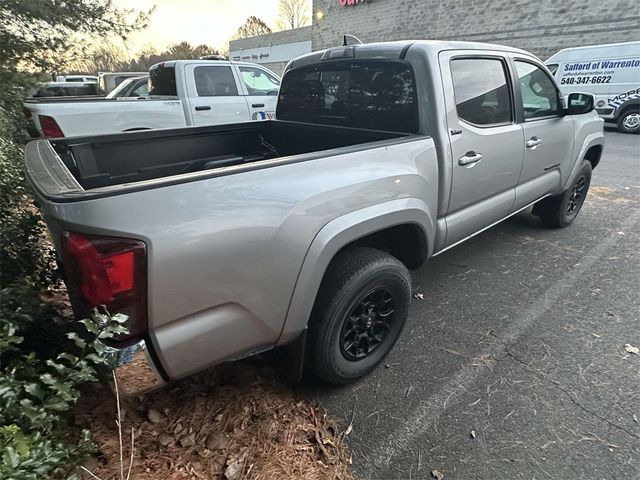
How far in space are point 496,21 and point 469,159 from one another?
21.3 metres

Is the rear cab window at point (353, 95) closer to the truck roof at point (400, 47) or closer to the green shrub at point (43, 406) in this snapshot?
the truck roof at point (400, 47)

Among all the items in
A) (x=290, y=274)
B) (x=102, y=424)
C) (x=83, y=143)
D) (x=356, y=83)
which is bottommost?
(x=102, y=424)

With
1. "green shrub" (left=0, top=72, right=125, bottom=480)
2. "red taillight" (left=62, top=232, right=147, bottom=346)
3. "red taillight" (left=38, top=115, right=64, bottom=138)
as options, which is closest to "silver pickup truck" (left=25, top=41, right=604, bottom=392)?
"red taillight" (left=62, top=232, right=147, bottom=346)

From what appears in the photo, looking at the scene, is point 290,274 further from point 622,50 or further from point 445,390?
point 622,50

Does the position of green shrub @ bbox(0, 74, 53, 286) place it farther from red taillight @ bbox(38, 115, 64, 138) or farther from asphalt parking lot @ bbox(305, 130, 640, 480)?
→ red taillight @ bbox(38, 115, 64, 138)

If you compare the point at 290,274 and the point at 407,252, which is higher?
the point at 290,274

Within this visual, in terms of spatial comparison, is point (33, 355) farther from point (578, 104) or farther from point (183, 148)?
point (578, 104)

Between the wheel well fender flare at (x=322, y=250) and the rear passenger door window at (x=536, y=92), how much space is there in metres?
2.14

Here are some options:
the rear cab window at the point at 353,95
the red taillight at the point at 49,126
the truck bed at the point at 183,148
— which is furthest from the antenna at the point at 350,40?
the red taillight at the point at 49,126

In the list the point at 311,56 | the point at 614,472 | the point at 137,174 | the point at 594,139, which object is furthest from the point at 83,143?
the point at 594,139

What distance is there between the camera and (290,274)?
1.77m

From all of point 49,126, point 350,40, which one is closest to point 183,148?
point 350,40

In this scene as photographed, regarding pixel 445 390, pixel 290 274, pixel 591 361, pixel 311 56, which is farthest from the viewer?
pixel 311 56

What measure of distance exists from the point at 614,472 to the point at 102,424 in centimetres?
247
